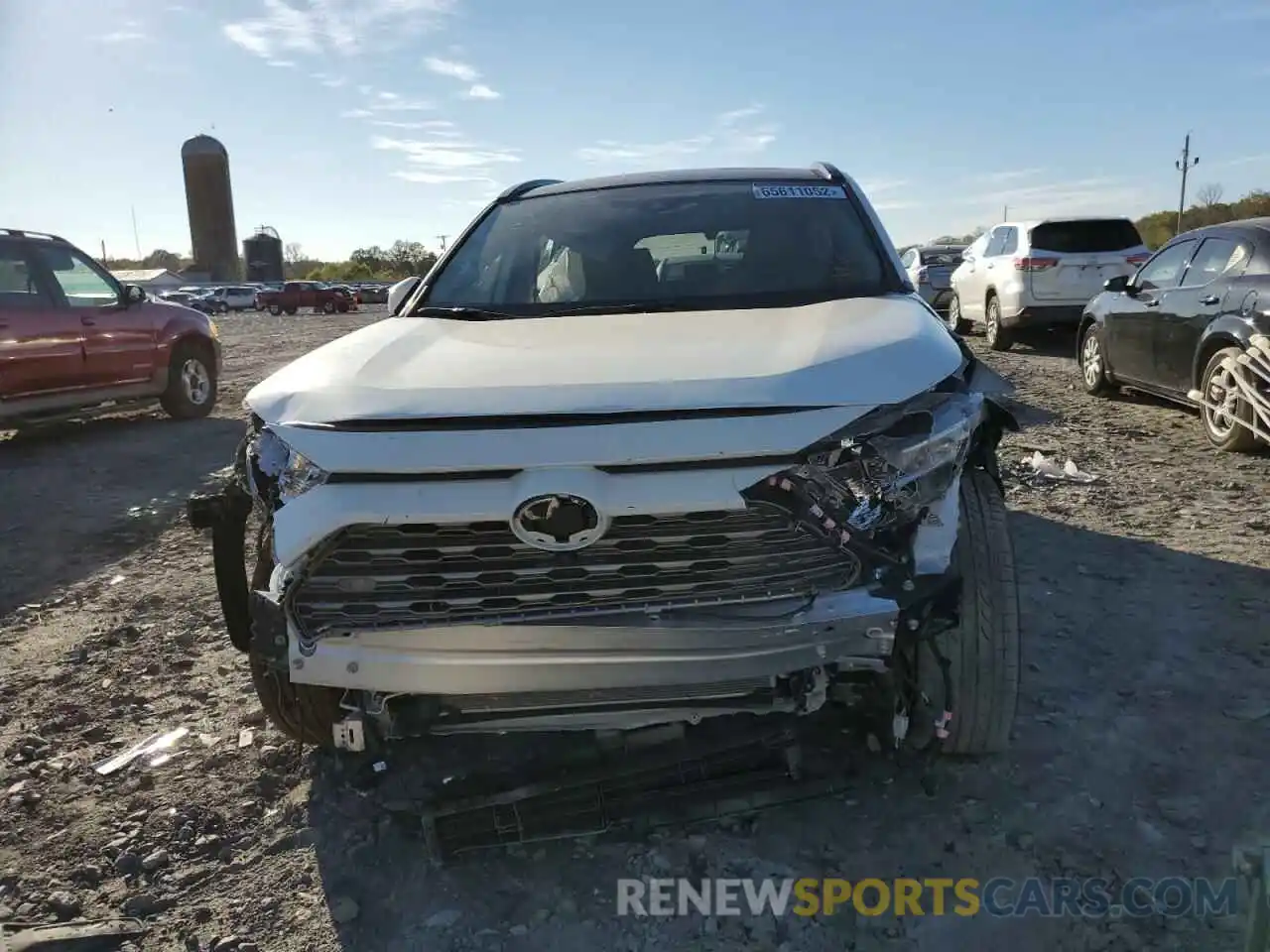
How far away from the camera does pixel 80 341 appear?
8.26m

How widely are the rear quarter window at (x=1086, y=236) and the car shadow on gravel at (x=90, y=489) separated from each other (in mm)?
9217

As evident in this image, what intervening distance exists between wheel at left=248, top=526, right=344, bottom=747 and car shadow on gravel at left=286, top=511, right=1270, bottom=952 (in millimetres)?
174

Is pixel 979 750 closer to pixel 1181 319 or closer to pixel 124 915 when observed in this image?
pixel 124 915

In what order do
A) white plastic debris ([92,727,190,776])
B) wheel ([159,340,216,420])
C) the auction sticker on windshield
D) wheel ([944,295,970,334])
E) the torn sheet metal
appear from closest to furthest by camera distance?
the torn sheet metal → white plastic debris ([92,727,190,776]) → the auction sticker on windshield → wheel ([159,340,216,420]) → wheel ([944,295,970,334])

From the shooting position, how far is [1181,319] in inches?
265

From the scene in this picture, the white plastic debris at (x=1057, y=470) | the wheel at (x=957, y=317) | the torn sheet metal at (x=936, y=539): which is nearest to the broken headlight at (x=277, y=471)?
the torn sheet metal at (x=936, y=539)

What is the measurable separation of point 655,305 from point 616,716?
137 cm

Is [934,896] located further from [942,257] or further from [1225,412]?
[942,257]

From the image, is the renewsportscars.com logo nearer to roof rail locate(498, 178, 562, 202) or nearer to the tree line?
roof rail locate(498, 178, 562, 202)

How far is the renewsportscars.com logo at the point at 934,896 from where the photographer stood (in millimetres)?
2225

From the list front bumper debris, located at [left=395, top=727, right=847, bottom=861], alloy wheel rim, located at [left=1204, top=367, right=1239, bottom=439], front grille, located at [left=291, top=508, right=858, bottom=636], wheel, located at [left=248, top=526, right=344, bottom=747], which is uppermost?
front grille, located at [left=291, top=508, right=858, bottom=636]

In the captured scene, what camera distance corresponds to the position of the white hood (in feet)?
7.04

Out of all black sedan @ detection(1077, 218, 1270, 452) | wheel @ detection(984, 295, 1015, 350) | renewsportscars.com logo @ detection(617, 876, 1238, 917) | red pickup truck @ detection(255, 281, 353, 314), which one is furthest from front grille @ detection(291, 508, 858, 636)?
red pickup truck @ detection(255, 281, 353, 314)

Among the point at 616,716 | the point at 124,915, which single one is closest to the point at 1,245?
the point at 124,915
